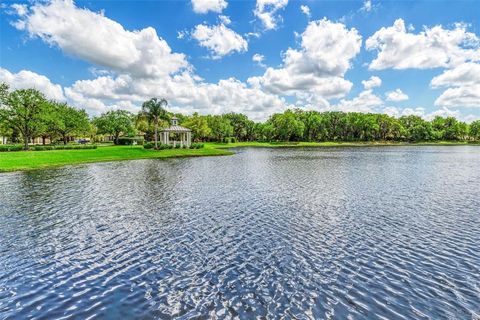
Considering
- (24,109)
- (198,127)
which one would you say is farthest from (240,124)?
(24,109)

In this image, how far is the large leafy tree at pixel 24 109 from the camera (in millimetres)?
67981

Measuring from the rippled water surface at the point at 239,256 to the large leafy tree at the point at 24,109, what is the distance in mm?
55409

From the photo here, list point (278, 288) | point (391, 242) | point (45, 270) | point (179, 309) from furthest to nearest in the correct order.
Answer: point (391, 242) → point (45, 270) → point (278, 288) → point (179, 309)

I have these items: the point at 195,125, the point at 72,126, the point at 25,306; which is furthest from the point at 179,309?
the point at 195,125

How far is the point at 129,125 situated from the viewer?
112 metres

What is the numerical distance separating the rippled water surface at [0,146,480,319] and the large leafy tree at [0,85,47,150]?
5541 centimetres

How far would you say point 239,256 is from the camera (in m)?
13.0

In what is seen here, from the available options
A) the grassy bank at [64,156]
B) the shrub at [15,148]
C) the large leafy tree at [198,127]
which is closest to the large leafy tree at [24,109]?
the shrub at [15,148]

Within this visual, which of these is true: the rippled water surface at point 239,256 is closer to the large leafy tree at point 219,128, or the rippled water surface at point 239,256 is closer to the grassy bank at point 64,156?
the grassy bank at point 64,156

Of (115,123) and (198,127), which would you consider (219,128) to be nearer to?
(198,127)

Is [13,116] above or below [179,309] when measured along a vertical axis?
above

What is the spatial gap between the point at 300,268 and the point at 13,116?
8179 cm

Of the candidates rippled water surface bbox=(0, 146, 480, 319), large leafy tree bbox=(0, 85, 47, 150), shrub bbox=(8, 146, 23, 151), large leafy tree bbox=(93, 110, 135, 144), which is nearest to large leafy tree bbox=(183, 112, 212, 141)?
large leafy tree bbox=(93, 110, 135, 144)

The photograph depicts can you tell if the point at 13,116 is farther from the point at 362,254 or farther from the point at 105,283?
the point at 362,254
